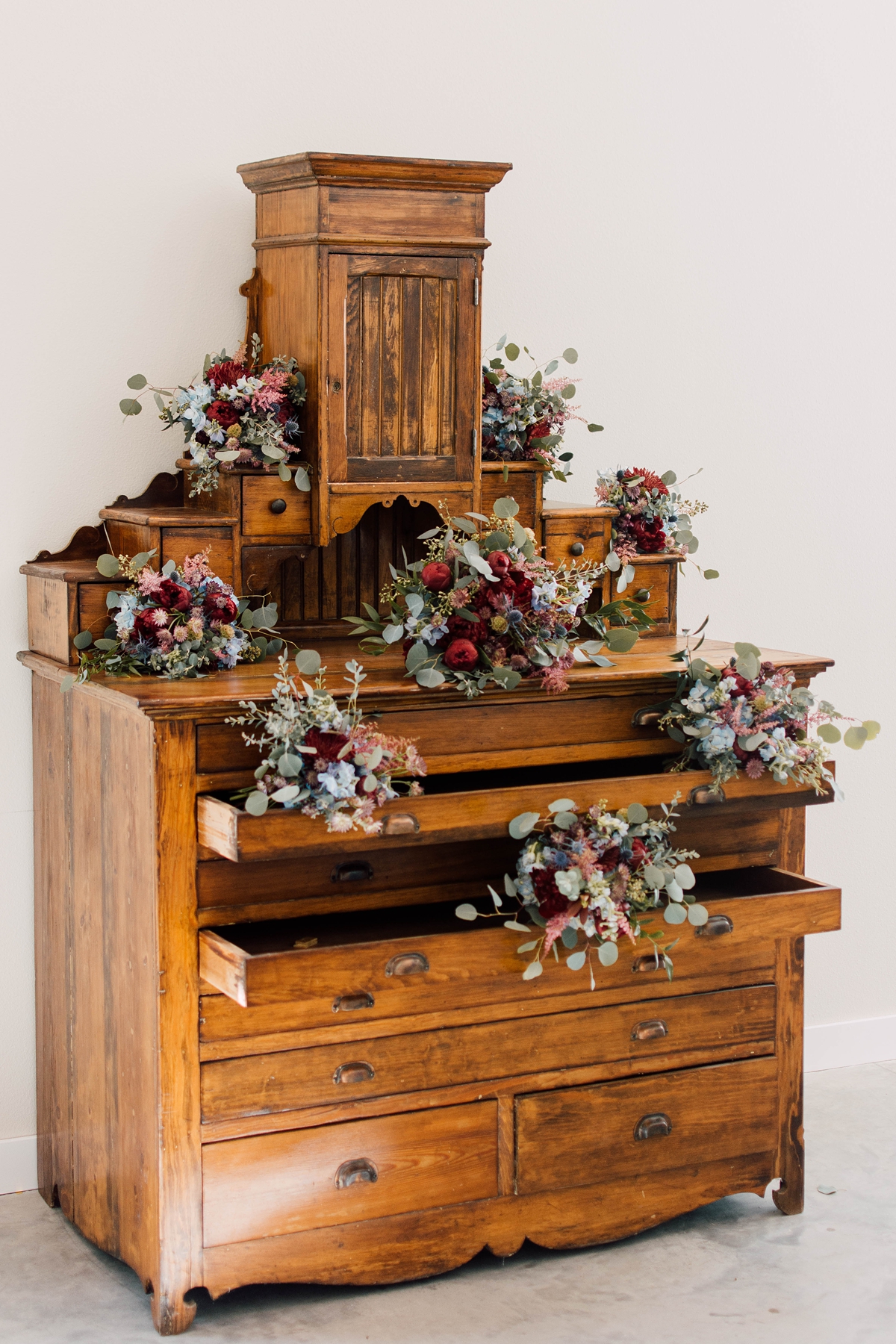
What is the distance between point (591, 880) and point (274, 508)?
94cm

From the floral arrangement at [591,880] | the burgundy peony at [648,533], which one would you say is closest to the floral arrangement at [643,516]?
the burgundy peony at [648,533]

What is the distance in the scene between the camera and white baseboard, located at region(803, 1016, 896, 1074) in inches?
156

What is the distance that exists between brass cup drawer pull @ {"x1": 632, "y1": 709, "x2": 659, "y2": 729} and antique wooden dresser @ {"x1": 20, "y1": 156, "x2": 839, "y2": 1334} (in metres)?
0.01

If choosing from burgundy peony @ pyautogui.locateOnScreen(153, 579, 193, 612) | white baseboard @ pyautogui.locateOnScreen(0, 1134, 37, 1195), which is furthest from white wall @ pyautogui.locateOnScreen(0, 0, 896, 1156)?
burgundy peony @ pyautogui.locateOnScreen(153, 579, 193, 612)

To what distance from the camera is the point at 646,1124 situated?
9.66 ft

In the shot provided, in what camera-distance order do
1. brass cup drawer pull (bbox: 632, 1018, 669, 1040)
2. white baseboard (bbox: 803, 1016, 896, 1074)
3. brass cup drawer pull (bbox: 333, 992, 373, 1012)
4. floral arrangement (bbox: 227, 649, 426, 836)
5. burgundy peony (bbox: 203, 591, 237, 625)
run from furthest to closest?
white baseboard (bbox: 803, 1016, 896, 1074) → brass cup drawer pull (bbox: 632, 1018, 669, 1040) → burgundy peony (bbox: 203, 591, 237, 625) → brass cup drawer pull (bbox: 333, 992, 373, 1012) → floral arrangement (bbox: 227, 649, 426, 836)

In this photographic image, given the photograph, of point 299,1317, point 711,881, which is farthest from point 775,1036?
point 299,1317

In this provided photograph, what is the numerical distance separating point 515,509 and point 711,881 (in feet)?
2.90

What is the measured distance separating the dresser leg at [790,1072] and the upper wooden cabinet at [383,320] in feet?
3.76

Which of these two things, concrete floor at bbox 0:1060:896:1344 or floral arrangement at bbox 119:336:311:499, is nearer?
concrete floor at bbox 0:1060:896:1344

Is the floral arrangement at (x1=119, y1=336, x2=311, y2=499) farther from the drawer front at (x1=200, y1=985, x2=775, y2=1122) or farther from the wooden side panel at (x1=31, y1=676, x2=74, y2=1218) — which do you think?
the drawer front at (x1=200, y1=985, x2=775, y2=1122)

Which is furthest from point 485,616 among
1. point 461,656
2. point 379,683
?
point 379,683

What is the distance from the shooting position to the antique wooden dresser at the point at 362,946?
2.57 metres

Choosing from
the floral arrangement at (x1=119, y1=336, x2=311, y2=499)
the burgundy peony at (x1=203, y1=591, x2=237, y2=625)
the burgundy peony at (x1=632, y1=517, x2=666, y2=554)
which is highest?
the floral arrangement at (x1=119, y1=336, x2=311, y2=499)
